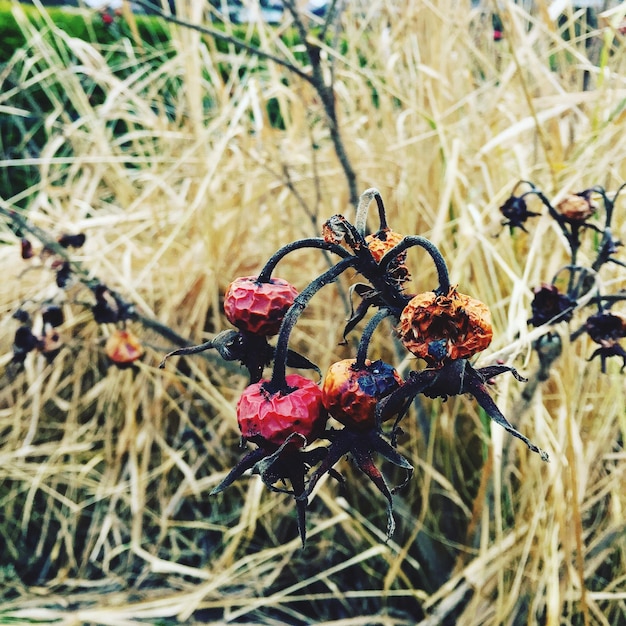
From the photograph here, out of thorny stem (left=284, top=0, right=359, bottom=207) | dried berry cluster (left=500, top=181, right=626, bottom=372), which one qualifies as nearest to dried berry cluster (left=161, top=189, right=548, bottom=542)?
dried berry cluster (left=500, top=181, right=626, bottom=372)

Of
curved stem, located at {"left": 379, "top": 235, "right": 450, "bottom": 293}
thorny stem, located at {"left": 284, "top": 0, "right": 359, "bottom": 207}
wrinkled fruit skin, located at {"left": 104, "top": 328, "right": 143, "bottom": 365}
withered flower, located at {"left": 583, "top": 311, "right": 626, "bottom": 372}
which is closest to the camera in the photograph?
curved stem, located at {"left": 379, "top": 235, "right": 450, "bottom": 293}

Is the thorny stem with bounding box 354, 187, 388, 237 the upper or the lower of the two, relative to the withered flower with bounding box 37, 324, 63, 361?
upper

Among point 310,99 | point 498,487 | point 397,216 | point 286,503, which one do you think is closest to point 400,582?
point 286,503

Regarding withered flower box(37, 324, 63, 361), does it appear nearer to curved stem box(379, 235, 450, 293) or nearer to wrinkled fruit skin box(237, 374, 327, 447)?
wrinkled fruit skin box(237, 374, 327, 447)

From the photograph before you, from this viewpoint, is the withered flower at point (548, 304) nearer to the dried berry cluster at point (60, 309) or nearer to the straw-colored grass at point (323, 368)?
the straw-colored grass at point (323, 368)

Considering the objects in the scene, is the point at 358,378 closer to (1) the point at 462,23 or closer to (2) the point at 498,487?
(2) the point at 498,487

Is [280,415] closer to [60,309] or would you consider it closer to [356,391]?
[356,391]
